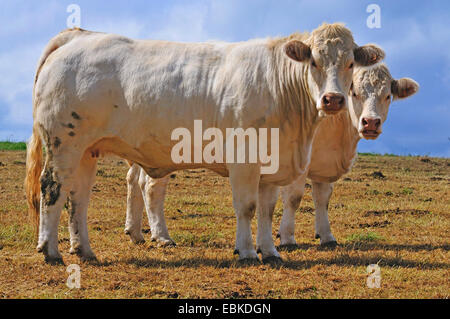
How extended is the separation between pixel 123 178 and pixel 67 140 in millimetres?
9308

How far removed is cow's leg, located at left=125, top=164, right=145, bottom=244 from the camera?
8398 millimetres

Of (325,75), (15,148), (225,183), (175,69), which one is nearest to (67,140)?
(175,69)

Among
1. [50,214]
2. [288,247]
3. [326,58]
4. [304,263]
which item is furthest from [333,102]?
[50,214]

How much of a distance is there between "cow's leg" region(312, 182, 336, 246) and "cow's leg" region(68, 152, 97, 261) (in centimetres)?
333

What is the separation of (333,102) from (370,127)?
2029 mm

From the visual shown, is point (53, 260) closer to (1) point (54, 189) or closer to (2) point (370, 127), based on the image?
(1) point (54, 189)

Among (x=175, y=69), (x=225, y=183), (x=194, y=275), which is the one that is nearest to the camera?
(x=194, y=275)

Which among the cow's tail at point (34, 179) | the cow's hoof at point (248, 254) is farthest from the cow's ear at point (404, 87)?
the cow's tail at point (34, 179)

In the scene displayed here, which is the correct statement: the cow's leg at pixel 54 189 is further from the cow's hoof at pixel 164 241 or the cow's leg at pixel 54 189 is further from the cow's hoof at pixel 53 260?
the cow's hoof at pixel 164 241

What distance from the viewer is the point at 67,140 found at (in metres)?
6.75

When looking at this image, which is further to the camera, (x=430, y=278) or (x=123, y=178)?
(x=123, y=178)

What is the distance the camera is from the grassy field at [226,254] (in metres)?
5.59
